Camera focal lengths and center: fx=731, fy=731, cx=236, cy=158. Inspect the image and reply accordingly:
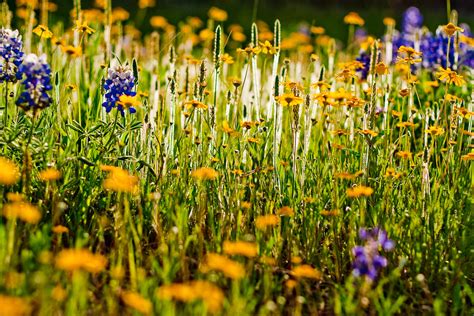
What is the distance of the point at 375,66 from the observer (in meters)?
2.69

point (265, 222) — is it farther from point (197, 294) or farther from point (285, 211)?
point (197, 294)

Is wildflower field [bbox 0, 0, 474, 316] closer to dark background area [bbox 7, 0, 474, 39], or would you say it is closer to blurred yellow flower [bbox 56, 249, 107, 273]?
blurred yellow flower [bbox 56, 249, 107, 273]

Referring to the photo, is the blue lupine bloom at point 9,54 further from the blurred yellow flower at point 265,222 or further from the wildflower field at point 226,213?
the blurred yellow flower at point 265,222

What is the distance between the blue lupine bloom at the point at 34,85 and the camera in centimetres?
224

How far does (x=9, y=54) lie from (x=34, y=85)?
0.37m

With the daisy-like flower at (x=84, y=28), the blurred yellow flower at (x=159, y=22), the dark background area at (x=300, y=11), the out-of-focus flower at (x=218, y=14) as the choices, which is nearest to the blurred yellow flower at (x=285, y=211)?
the daisy-like flower at (x=84, y=28)

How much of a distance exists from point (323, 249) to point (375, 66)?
714 millimetres

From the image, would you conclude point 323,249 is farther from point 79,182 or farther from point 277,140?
point 79,182

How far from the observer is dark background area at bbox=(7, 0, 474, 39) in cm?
1073

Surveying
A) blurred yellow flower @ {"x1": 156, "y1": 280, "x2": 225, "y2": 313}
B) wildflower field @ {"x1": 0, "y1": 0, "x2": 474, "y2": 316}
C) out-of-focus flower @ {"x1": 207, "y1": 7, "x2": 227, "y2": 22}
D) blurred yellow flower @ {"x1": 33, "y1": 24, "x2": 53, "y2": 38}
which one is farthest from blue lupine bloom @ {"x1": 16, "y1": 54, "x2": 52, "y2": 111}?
out-of-focus flower @ {"x1": 207, "y1": 7, "x2": 227, "y2": 22}

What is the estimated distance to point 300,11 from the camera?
1257 cm

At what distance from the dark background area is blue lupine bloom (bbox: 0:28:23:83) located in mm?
6534

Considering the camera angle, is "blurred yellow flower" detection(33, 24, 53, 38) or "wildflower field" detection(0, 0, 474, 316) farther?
"blurred yellow flower" detection(33, 24, 53, 38)

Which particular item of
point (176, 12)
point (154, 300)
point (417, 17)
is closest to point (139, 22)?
point (176, 12)
